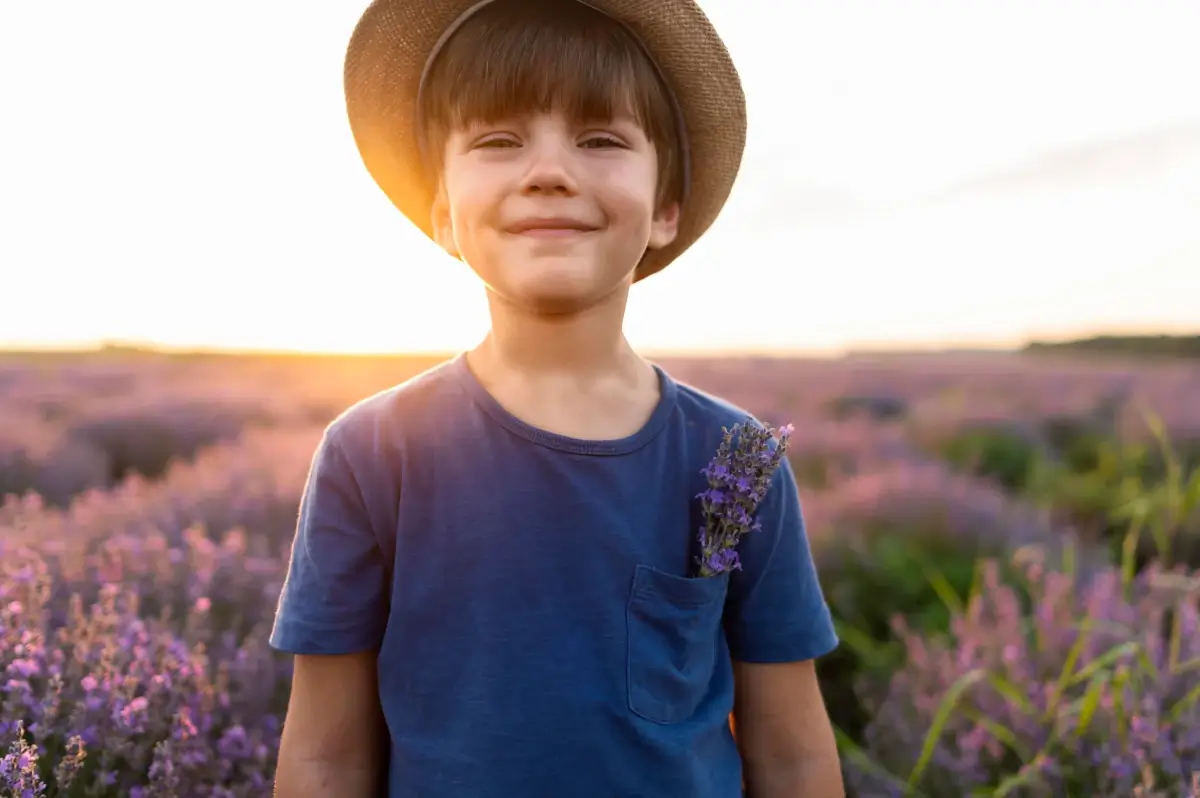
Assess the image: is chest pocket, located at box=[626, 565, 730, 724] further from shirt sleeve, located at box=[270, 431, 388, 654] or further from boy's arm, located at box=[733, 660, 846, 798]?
shirt sleeve, located at box=[270, 431, 388, 654]

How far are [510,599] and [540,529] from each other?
0.13 meters

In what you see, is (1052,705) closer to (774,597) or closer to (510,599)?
(774,597)

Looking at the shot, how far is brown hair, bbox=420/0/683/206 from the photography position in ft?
5.02

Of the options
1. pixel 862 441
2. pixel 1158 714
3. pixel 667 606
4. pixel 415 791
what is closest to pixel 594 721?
pixel 667 606

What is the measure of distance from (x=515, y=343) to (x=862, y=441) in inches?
197

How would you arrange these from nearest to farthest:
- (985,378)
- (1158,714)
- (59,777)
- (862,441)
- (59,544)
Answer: (59,777) < (1158,714) < (59,544) < (862,441) < (985,378)

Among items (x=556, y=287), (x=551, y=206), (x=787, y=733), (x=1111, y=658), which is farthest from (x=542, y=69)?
(x=1111, y=658)

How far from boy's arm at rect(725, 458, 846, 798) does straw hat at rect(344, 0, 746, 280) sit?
0.67 meters

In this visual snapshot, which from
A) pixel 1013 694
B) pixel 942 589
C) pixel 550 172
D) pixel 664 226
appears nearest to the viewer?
pixel 550 172

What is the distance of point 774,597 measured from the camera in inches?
66.6

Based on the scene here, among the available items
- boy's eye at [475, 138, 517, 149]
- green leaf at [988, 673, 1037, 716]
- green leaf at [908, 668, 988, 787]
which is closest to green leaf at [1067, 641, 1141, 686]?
green leaf at [988, 673, 1037, 716]

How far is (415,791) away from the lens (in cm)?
151

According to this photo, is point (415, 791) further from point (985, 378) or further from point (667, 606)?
point (985, 378)

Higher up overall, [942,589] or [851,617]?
[942,589]
